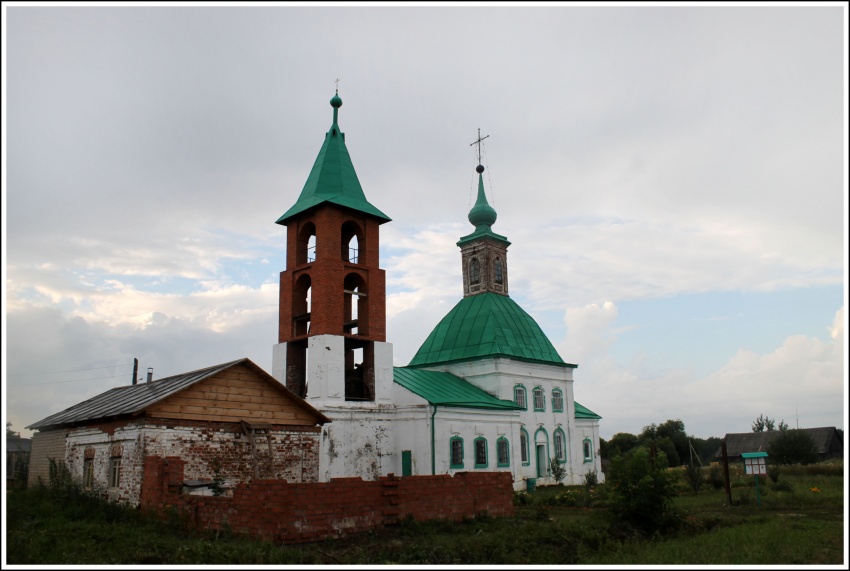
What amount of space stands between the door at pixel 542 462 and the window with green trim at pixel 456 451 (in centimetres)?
671

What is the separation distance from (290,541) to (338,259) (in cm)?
1530

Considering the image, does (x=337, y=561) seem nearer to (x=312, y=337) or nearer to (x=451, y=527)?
(x=451, y=527)

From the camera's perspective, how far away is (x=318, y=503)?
12852mm

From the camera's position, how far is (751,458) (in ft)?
68.2

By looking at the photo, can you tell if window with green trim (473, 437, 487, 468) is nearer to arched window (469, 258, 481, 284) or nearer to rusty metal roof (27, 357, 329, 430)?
rusty metal roof (27, 357, 329, 430)

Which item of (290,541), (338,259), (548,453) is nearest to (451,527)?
(290,541)

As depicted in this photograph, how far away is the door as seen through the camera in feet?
108

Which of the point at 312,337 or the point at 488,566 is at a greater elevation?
the point at 312,337

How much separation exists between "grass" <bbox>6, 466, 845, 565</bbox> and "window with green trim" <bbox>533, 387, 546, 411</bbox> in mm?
16298

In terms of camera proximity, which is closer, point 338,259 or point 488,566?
point 488,566

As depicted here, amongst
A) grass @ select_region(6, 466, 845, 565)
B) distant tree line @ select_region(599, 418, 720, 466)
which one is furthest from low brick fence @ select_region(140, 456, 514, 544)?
distant tree line @ select_region(599, 418, 720, 466)

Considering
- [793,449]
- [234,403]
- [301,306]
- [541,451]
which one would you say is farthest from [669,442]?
[234,403]

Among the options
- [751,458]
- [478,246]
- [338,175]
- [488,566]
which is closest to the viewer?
[488,566]

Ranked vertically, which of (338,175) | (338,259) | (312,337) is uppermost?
(338,175)
